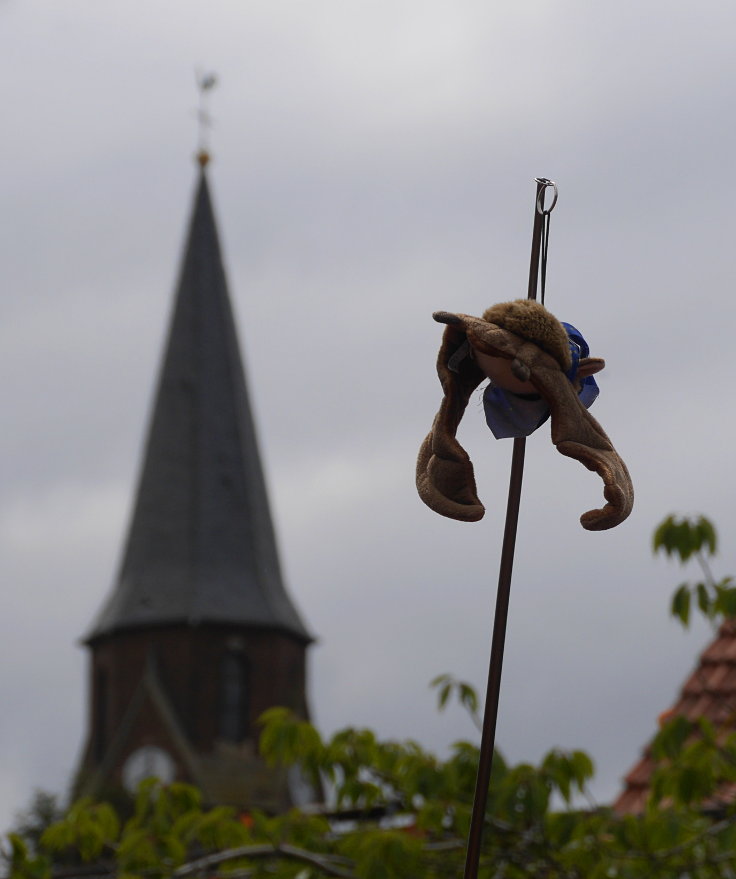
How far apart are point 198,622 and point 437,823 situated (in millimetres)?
43007

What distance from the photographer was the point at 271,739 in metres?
6.58

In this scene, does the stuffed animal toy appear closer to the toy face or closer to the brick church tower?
the toy face

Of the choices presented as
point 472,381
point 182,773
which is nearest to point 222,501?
point 182,773

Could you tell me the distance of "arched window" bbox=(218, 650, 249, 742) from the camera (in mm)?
49719

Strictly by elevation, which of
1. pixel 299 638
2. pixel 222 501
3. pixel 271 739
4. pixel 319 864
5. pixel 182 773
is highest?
pixel 222 501

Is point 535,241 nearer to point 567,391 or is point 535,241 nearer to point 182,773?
point 567,391

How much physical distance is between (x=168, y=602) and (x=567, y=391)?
47990mm

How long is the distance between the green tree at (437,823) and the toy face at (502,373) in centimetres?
387

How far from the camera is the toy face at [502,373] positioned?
184 centimetres

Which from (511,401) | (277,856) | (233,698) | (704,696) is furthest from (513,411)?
(233,698)

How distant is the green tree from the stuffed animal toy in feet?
12.6

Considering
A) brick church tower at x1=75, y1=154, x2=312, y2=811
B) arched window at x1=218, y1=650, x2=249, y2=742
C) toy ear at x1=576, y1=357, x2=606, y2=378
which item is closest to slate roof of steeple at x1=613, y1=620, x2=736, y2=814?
toy ear at x1=576, y1=357, x2=606, y2=378

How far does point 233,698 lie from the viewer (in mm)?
50281

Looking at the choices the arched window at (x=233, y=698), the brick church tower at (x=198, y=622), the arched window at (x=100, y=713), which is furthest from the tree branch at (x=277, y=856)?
the arched window at (x=100, y=713)
